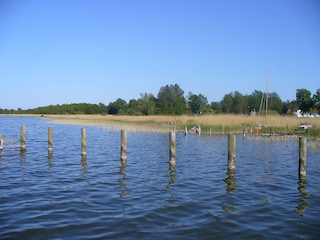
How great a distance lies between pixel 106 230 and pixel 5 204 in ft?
11.7

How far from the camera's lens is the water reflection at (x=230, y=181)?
37.6ft

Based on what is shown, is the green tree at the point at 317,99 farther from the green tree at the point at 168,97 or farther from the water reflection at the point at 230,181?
the green tree at the point at 168,97

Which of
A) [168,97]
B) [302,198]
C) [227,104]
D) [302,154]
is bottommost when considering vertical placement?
[302,198]

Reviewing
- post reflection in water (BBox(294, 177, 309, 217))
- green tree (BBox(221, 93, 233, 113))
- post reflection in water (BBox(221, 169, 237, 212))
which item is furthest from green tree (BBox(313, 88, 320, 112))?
green tree (BBox(221, 93, 233, 113))

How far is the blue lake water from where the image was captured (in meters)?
7.45

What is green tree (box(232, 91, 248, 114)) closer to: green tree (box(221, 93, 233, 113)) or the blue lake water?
green tree (box(221, 93, 233, 113))

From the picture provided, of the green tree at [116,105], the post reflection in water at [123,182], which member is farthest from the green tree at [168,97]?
the post reflection in water at [123,182]

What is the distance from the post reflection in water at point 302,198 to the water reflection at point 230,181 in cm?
216

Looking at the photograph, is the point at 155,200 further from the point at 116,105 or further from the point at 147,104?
the point at 116,105

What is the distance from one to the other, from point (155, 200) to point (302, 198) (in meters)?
4.57

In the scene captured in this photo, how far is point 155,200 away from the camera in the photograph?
32.2 feet

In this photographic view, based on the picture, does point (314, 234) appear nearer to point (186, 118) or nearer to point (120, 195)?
point (120, 195)

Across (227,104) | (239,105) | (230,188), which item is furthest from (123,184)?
(227,104)

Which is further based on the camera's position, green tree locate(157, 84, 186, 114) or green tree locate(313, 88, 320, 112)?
green tree locate(157, 84, 186, 114)
